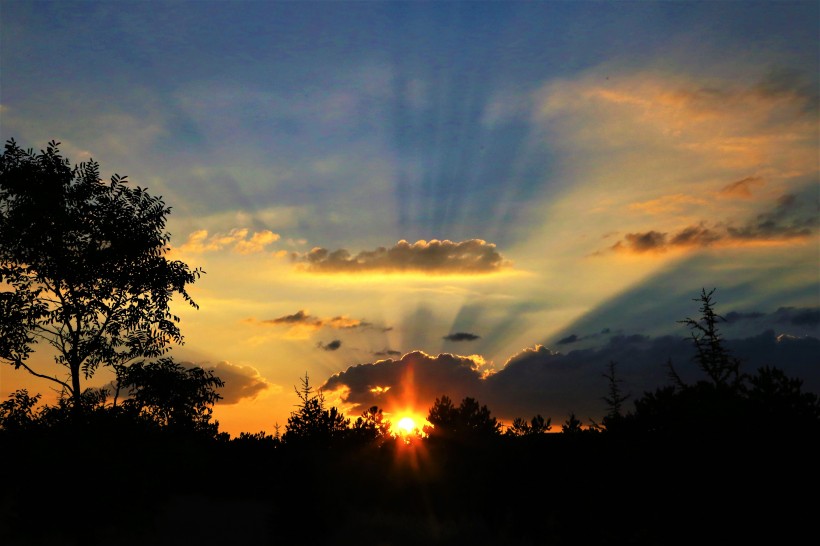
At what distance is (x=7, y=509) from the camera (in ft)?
77.1

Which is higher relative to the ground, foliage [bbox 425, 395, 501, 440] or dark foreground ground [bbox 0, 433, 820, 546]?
foliage [bbox 425, 395, 501, 440]

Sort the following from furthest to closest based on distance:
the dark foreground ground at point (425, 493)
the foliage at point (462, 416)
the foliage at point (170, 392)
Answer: the foliage at point (462, 416) → the foliage at point (170, 392) → the dark foreground ground at point (425, 493)

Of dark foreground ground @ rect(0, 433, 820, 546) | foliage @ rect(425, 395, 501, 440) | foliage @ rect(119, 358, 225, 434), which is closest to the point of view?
dark foreground ground @ rect(0, 433, 820, 546)

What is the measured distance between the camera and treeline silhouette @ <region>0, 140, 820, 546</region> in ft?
51.0

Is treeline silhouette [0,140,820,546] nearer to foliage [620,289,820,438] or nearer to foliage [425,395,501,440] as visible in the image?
foliage [620,289,820,438]

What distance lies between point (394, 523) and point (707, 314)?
24254 millimetres

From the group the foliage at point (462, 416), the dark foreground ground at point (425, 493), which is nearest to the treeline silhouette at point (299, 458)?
the dark foreground ground at point (425, 493)

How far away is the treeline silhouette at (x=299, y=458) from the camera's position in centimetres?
1555

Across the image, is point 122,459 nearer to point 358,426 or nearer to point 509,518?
point 509,518

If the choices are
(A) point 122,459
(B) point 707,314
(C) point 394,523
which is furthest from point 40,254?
(B) point 707,314

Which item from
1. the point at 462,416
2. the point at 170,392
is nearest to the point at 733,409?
the point at 170,392

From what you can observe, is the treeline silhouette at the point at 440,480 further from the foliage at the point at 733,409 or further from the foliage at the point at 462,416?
the foliage at the point at 462,416

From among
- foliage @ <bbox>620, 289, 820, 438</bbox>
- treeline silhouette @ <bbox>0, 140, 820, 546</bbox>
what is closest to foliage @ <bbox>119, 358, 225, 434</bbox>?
treeline silhouette @ <bbox>0, 140, 820, 546</bbox>

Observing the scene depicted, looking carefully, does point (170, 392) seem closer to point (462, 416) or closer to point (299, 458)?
point (299, 458)
